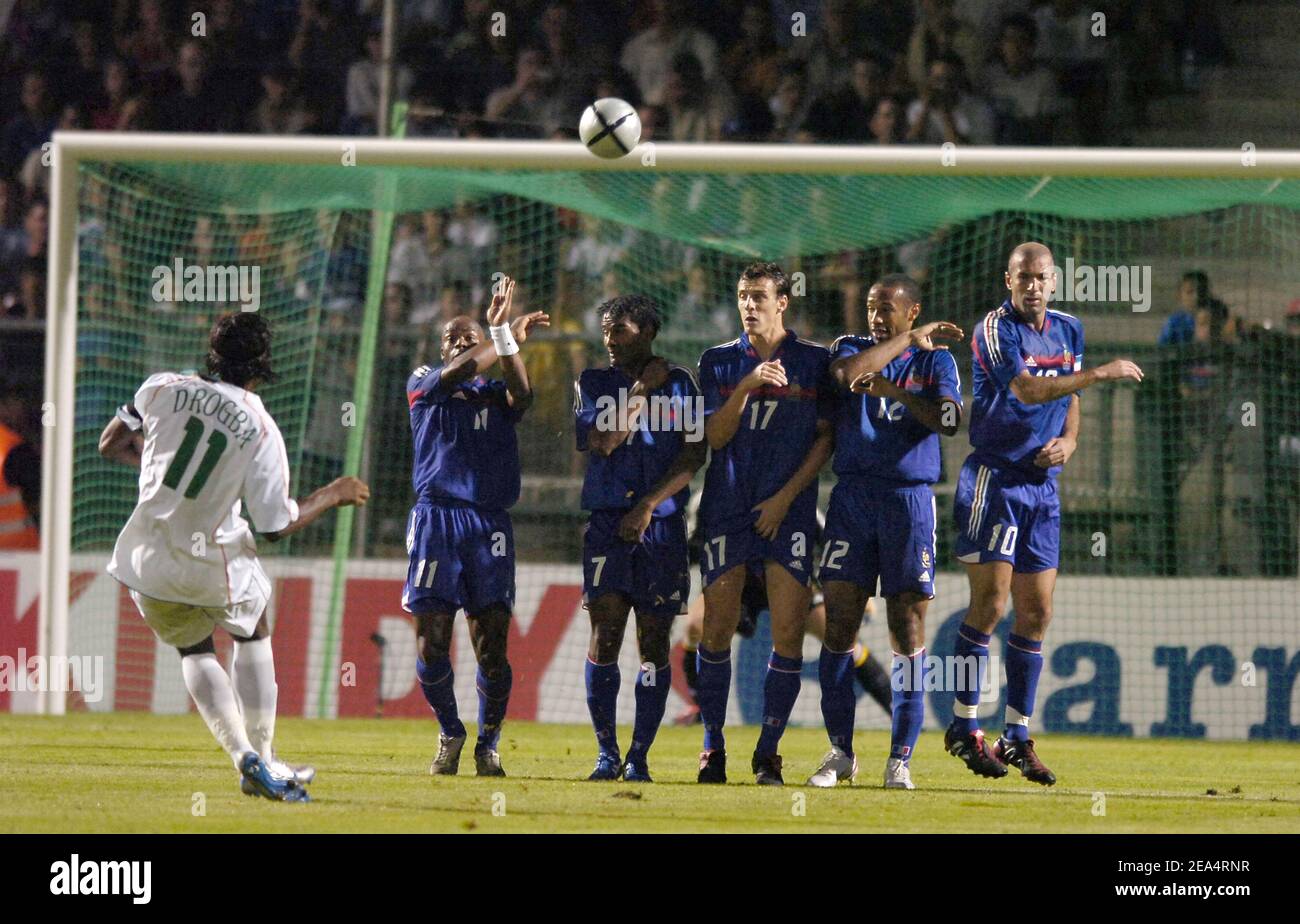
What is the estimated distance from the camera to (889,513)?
313 inches

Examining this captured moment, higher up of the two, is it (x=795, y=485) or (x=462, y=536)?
(x=795, y=485)

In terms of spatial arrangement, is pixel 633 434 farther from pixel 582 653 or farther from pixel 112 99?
pixel 112 99

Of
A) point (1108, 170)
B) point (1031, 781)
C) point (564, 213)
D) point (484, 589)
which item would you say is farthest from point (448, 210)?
point (1031, 781)

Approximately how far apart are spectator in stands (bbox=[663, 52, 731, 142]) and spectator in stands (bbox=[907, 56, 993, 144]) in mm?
1500

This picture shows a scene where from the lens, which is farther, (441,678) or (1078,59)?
(1078,59)

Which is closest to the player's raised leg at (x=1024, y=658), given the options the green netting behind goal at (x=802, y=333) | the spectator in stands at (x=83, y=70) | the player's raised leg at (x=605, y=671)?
the player's raised leg at (x=605, y=671)

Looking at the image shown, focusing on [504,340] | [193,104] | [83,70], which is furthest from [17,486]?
[504,340]

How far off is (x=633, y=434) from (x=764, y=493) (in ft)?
2.02

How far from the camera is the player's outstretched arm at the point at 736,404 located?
7.70 metres

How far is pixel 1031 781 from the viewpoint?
8.21 metres

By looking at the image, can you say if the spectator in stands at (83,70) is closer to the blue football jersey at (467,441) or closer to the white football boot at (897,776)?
the blue football jersey at (467,441)

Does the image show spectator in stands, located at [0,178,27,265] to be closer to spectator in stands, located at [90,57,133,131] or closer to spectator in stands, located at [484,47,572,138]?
spectator in stands, located at [90,57,133,131]

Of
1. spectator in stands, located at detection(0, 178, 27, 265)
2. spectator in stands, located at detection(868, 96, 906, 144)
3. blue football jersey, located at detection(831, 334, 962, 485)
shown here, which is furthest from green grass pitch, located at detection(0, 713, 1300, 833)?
→ spectator in stands, located at detection(868, 96, 906, 144)

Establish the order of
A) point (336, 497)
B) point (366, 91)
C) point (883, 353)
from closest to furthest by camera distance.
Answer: point (336, 497)
point (883, 353)
point (366, 91)
